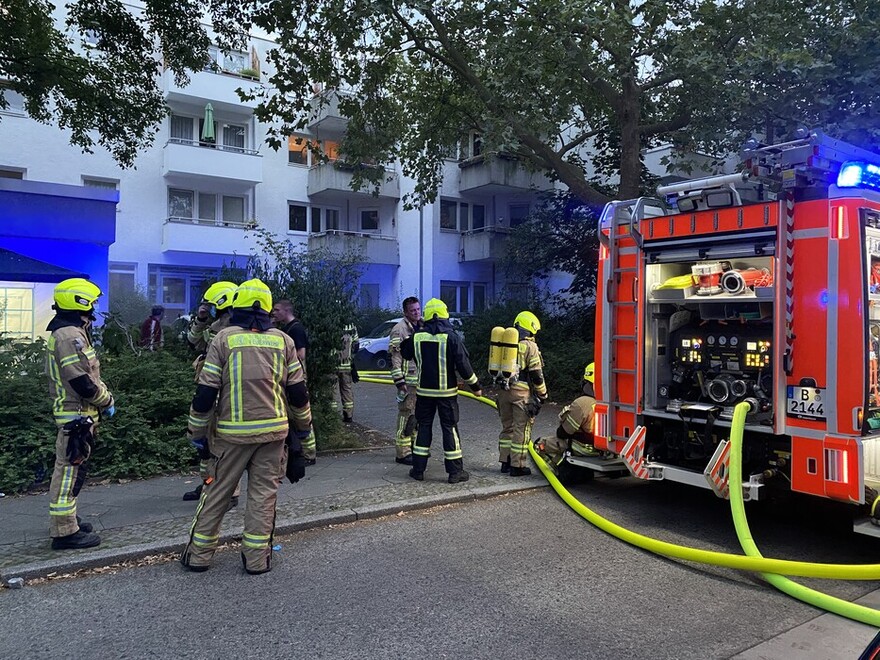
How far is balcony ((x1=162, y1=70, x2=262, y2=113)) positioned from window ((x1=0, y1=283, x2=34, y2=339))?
12322mm

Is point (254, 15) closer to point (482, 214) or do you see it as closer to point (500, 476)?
point (500, 476)

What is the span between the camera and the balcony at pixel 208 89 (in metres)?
21.8

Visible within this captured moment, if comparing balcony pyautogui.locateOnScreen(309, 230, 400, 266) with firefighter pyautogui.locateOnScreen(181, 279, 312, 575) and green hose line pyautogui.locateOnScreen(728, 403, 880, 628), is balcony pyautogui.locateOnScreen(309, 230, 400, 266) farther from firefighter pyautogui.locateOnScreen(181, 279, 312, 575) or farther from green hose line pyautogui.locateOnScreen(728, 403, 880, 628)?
green hose line pyautogui.locateOnScreen(728, 403, 880, 628)

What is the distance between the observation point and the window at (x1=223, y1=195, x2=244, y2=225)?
23406 millimetres

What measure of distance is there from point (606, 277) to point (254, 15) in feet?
25.3

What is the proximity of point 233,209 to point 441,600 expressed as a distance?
21429mm

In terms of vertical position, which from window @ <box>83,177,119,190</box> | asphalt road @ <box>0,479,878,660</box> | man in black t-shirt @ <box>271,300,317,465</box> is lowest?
asphalt road @ <box>0,479,878,660</box>

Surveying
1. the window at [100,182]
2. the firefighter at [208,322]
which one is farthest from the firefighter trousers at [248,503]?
the window at [100,182]

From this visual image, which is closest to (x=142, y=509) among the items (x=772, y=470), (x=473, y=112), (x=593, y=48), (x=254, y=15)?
(x=772, y=470)

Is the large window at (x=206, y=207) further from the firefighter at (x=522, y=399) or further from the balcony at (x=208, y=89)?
the firefighter at (x=522, y=399)

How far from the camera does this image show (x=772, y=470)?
203 inches

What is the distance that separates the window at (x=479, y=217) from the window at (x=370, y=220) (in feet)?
13.5

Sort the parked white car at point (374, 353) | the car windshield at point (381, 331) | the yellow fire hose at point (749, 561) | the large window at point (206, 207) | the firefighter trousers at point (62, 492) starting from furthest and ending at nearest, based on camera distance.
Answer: the large window at point (206, 207) → the car windshield at point (381, 331) → the parked white car at point (374, 353) → the firefighter trousers at point (62, 492) → the yellow fire hose at point (749, 561)

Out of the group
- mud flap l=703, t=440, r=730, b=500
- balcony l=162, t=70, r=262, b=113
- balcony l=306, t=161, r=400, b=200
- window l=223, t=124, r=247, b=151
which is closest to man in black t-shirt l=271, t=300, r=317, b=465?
mud flap l=703, t=440, r=730, b=500
